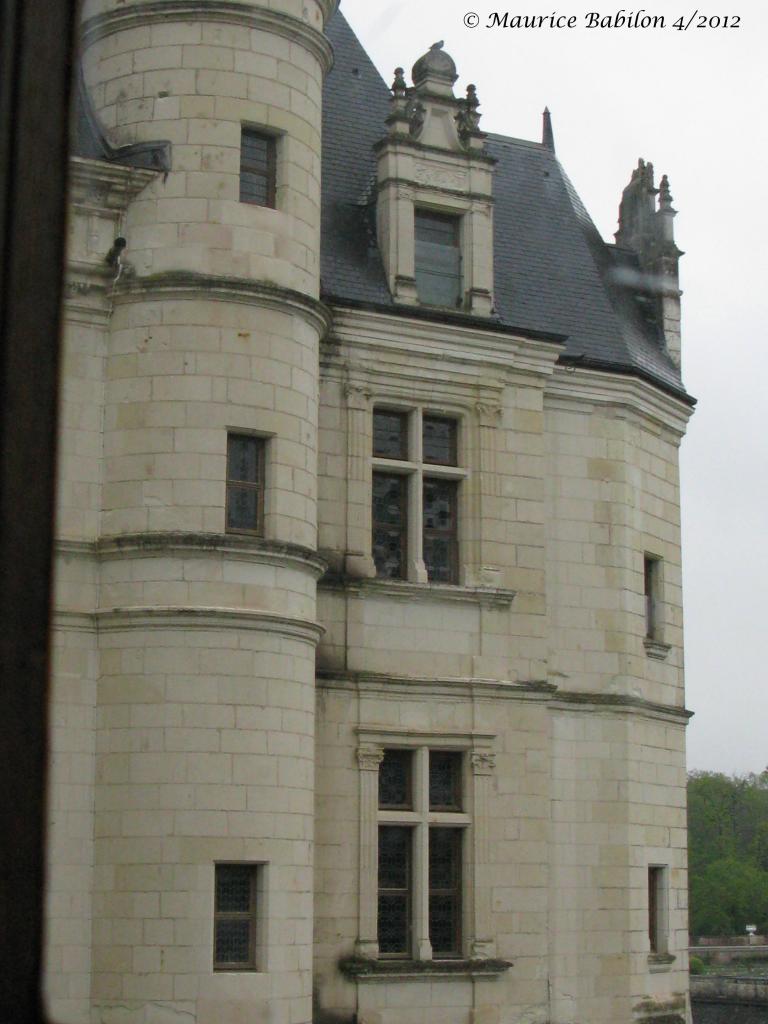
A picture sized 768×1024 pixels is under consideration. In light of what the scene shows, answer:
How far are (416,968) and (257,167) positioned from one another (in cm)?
800

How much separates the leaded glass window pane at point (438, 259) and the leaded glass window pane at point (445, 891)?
19.0ft

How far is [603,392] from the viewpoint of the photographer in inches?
775

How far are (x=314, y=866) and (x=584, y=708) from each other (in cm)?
399

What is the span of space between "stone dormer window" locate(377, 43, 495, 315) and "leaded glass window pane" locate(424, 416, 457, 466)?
51.2 inches

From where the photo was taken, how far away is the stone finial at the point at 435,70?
1875 centimetres

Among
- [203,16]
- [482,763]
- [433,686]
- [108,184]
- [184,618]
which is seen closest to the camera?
[184,618]

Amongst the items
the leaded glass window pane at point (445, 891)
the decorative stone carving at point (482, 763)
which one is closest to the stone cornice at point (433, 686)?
the decorative stone carving at point (482, 763)

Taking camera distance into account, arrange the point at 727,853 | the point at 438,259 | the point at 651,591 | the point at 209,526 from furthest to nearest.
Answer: the point at 727,853, the point at 651,591, the point at 438,259, the point at 209,526

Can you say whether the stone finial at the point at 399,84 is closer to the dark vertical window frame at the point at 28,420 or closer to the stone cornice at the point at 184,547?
the stone cornice at the point at 184,547

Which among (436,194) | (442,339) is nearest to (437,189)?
(436,194)

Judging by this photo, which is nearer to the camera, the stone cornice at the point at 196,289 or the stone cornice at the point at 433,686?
the stone cornice at the point at 196,289

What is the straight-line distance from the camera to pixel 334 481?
17219 mm

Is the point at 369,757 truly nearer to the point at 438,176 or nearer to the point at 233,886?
the point at 233,886

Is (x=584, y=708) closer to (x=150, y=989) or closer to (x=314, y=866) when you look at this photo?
(x=314, y=866)
